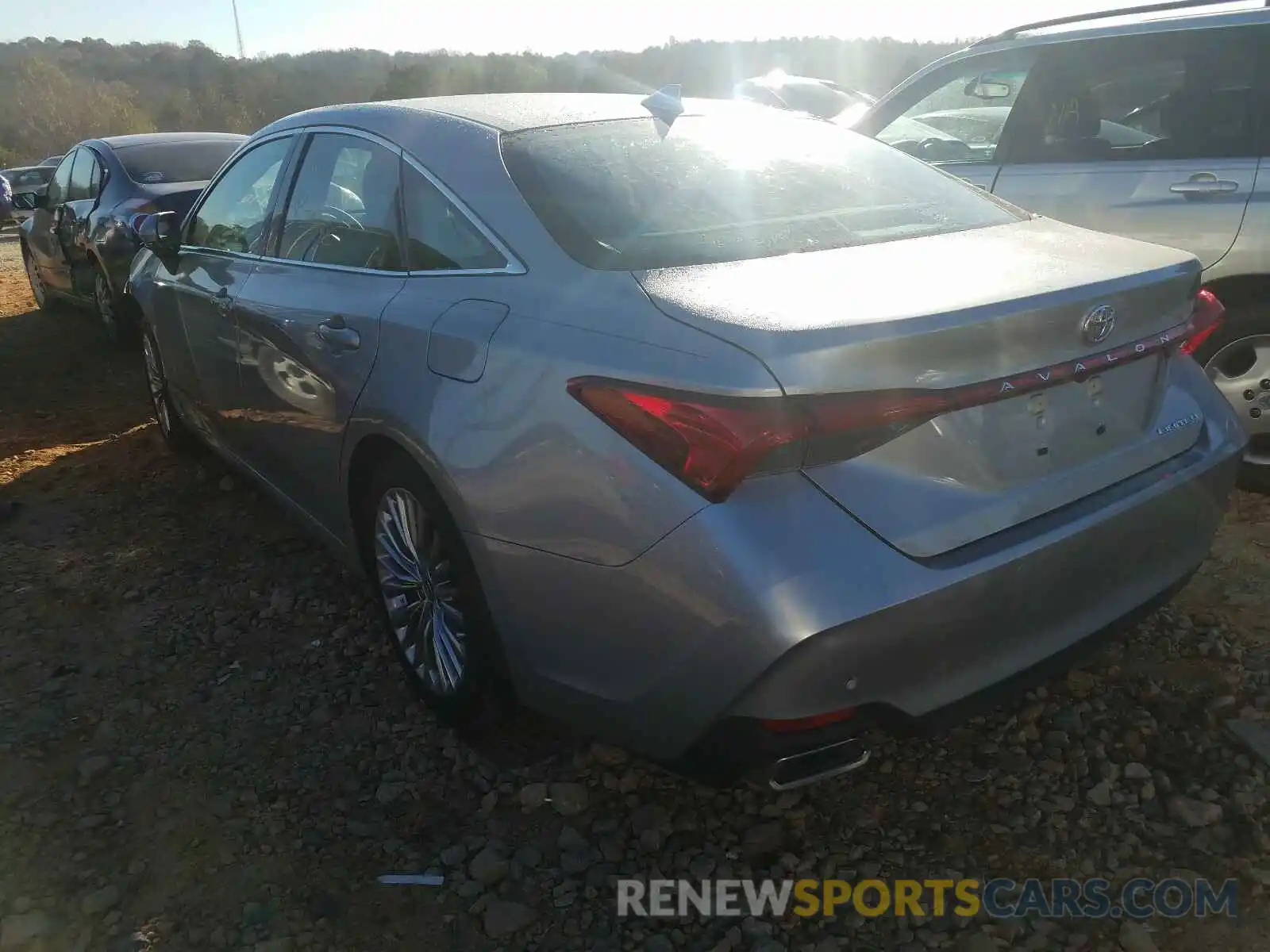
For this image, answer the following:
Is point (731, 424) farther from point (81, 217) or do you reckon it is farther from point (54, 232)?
point (54, 232)

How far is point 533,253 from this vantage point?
7.79 feet

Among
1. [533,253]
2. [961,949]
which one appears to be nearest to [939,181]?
[533,253]

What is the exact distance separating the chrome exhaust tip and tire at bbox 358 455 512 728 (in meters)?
0.74

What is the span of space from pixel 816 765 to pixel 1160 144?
10.6 ft

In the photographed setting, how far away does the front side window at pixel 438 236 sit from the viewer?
99.4 inches

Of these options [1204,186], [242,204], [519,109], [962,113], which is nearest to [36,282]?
[242,204]

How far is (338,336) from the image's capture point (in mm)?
2902

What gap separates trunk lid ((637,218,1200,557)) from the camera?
1865 millimetres

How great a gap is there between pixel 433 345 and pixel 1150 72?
11.1 ft

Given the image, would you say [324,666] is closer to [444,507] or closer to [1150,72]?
[444,507]

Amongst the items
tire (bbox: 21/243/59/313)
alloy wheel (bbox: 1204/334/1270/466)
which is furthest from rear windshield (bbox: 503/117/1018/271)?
tire (bbox: 21/243/59/313)

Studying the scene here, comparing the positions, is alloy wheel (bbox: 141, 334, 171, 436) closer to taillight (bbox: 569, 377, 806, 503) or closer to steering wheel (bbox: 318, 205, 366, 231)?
steering wheel (bbox: 318, 205, 366, 231)

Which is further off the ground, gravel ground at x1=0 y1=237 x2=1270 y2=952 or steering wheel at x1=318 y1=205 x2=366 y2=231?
steering wheel at x1=318 y1=205 x2=366 y2=231

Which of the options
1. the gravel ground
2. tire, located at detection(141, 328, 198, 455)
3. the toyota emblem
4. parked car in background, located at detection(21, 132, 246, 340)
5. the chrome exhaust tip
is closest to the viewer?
the chrome exhaust tip
